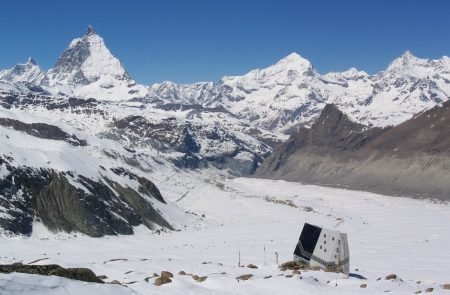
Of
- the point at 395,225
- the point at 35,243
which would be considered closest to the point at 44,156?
the point at 35,243

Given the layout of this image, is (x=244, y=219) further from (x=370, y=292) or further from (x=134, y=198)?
(x=370, y=292)

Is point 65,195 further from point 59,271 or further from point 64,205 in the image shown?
point 59,271

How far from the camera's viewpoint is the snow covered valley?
35.5m

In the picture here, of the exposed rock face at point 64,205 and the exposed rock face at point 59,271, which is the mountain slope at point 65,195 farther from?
the exposed rock face at point 59,271

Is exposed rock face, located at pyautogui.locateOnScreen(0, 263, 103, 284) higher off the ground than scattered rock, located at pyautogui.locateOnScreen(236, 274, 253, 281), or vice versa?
exposed rock face, located at pyautogui.locateOnScreen(0, 263, 103, 284)

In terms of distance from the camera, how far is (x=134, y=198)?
424ft

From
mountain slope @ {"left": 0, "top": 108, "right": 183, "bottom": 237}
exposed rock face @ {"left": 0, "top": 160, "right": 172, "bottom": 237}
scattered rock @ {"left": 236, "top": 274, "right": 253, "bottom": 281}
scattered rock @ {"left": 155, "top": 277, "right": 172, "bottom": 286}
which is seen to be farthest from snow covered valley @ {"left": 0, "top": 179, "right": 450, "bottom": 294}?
mountain slope @ {"left": 0, "top": 108, "right": 183, "bottom": 237}

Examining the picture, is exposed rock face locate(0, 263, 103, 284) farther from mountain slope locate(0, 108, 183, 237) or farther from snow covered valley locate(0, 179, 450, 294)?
mountain slope locate(0, 108, 183, 237)

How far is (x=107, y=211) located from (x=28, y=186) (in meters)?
15.0

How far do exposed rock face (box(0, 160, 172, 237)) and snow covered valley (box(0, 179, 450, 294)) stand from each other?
9.71 ft

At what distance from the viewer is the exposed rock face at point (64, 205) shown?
98.8 metres

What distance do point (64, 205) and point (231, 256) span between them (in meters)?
41.9

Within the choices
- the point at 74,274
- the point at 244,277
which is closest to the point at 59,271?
the point at 74,274

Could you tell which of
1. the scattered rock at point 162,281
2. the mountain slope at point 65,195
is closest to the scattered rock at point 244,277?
the scattered rock at point 162,281
